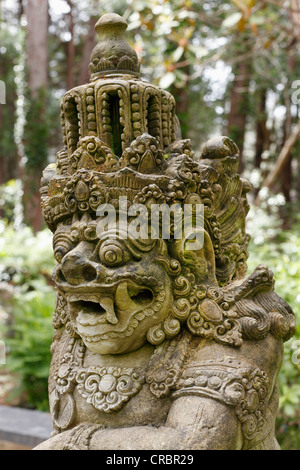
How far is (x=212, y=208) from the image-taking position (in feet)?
7.96

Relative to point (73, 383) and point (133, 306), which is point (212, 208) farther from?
point (73, 383)

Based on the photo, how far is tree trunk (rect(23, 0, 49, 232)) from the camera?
9750 millimetres

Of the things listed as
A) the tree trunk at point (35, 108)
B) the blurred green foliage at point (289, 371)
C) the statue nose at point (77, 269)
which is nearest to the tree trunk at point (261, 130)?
the tree trunk at point (35, 108)

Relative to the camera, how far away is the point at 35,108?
392 inches

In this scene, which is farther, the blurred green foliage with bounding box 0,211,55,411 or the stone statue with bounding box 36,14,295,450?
the blurred green foliage with bounding box 0,211,55,411

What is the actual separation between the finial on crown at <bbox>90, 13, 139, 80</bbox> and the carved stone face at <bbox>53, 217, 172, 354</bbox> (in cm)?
82

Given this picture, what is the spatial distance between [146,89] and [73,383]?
137cm

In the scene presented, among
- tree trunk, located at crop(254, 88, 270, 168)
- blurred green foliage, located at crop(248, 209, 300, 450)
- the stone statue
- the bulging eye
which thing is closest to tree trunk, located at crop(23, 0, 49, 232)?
tree trunk, located at crop(254, 88, 270, 168)

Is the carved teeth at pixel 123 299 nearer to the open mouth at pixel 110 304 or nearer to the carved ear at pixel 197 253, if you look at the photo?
the open mouth at pixel 110 304

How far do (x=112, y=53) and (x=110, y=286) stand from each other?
119 cm

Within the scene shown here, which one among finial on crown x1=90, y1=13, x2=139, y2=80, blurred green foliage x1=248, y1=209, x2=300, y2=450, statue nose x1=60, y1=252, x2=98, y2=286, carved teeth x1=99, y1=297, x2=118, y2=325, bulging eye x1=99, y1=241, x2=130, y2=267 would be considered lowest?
blurred green foliage x1=248, y1=209, x2=300, y2=450

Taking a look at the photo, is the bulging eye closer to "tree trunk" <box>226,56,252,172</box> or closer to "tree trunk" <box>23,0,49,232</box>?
"tree trunk" <box>23,0,49,232</box>

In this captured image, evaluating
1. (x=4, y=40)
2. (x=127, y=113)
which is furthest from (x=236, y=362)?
(x=4, y=40)

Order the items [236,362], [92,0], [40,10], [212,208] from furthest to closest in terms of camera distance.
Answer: [92,0], [40,10], [212,208], [236,362]
